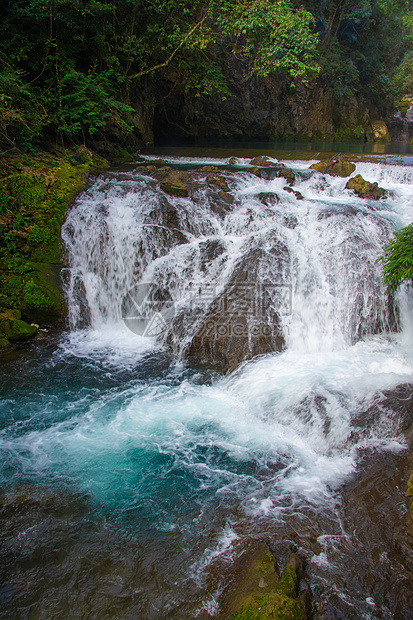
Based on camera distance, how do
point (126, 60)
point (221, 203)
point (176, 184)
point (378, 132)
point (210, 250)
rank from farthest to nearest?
point (378, 132) → point (126, 60) → point (176, 184) → point (221, 203) → point (210, 250)

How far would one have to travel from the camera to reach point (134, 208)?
8.48 metres

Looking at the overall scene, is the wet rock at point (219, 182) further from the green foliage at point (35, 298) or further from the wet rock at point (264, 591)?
the wet rock at point (264, 591)

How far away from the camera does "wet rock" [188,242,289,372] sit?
646 cm

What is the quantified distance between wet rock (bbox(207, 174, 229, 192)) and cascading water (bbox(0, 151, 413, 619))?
11.1 inches

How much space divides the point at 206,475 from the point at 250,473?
1.64 ft

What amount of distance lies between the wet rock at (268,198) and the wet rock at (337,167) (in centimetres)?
337

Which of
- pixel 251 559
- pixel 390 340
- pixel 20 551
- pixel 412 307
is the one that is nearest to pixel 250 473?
pixel 251 559

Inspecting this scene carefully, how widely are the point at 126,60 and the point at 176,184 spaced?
7.28 metres

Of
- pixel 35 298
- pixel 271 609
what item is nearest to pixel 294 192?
pixel 35 298

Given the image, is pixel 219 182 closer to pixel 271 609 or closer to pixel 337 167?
pixel 337 167

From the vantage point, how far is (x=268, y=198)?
921 centimetres

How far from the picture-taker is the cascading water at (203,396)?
3199mm

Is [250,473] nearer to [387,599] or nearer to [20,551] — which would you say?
Result: [387,599]

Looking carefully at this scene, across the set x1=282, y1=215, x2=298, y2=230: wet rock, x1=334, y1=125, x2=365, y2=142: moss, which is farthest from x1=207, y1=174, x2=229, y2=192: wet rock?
x1=334, y1=125, x2=365, y2=142: moss
